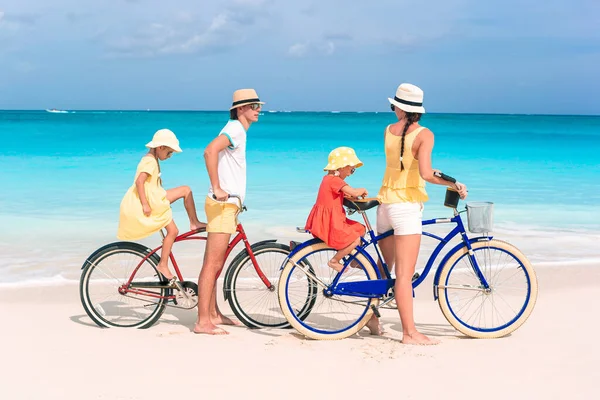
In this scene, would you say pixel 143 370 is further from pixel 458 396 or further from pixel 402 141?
pixel 402 141

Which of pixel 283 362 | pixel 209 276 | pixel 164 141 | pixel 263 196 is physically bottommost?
pixel 283 362

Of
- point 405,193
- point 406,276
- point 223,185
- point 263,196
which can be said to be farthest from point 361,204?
point 263,196

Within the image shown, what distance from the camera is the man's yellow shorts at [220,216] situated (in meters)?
5.02

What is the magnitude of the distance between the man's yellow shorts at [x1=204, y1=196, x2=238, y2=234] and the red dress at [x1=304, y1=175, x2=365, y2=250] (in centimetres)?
60

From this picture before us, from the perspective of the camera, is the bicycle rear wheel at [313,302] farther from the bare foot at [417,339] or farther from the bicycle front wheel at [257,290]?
the bare foot at [417,339]

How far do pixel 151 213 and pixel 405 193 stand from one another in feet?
5.86

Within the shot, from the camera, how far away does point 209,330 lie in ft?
16.7

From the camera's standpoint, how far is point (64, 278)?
7.15 metres

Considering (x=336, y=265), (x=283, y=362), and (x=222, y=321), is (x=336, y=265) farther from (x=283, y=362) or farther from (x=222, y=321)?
(x=222, y=321)

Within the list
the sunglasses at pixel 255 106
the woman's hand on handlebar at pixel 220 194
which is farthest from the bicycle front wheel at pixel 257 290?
the sunglasses at pixel 255 106

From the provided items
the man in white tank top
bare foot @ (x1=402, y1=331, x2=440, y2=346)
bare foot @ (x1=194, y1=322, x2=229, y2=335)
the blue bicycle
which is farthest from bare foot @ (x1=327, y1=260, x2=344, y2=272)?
bare foot @ (x1=194, y1=322, x2=229, y2=335)

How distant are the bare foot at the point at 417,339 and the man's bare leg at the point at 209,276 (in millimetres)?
1275

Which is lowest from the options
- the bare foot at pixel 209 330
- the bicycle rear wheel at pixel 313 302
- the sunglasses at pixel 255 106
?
the bare foot at pixel 209 330

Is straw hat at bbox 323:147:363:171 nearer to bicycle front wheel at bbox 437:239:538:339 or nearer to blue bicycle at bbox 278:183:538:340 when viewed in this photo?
blue bicycle at bbox 278:183:538:340
